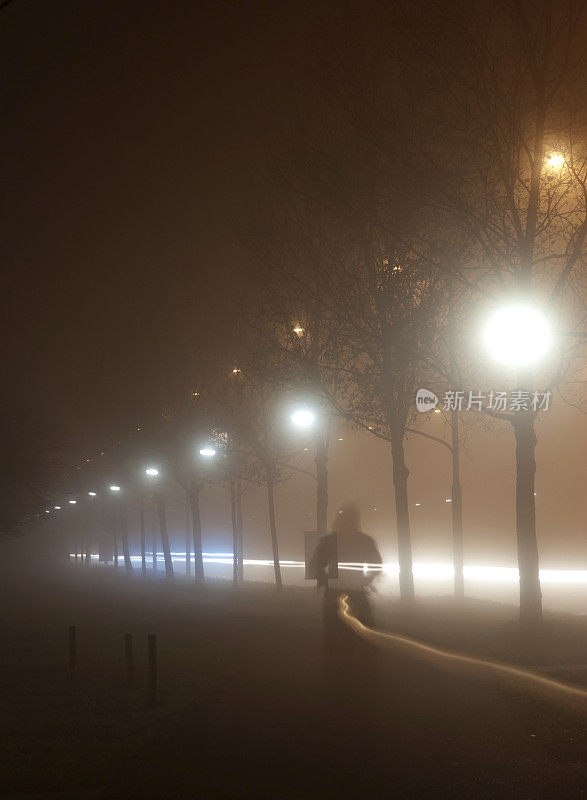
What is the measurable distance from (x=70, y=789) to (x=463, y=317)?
44.6 ft

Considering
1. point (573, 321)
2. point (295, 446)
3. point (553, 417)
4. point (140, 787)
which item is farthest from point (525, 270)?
point (553, 417)

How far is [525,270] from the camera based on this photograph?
1736cm

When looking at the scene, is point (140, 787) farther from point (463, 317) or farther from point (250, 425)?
point (250, 425)

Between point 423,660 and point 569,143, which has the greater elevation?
point 569,143

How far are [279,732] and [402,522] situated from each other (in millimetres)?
14530

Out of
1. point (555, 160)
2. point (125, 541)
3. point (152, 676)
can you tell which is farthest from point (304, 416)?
point (125, 541)

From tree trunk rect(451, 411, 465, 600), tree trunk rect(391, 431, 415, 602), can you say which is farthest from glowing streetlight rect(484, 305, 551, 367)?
tree trunk rect(451, 411, 465, 600)

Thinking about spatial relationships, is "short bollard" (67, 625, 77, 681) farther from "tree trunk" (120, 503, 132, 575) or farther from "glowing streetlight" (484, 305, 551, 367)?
"tree trunk" (120, 503, 132, 575)

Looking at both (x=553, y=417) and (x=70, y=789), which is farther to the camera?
(x=553, y=417)

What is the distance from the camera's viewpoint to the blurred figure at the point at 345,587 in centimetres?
1375

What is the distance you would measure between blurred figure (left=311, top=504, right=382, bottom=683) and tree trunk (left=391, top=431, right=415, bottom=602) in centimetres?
927

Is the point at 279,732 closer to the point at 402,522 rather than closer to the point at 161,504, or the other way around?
the point at 402,522

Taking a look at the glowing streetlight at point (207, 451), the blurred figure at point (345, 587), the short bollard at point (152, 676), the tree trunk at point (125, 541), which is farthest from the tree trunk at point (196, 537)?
the short bollard at point (152, 676)

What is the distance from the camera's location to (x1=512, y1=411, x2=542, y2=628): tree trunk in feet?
54.3
